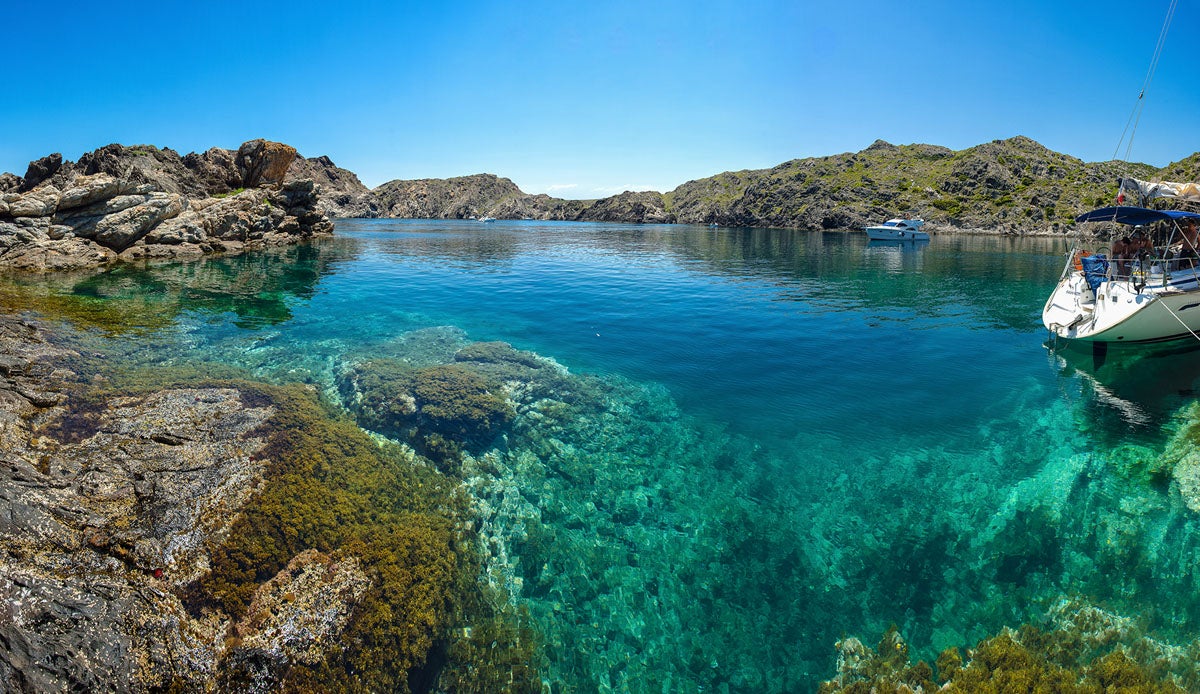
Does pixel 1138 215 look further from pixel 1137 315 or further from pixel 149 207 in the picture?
pixel 149 207

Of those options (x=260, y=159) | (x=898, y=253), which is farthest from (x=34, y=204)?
(x=898, y=253)

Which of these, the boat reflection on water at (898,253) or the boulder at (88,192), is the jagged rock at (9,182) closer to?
the boulder at (88,192)

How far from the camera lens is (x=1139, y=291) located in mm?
20172

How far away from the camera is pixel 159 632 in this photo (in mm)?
6875

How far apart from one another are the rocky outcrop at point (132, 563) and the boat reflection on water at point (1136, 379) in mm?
21908

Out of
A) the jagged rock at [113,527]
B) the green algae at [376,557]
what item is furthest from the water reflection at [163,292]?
the green algae at [376,557]

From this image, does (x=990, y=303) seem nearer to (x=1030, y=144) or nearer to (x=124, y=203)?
(x=124, y=203)

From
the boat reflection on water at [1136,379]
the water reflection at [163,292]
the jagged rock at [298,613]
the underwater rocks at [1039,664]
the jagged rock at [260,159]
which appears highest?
the jagged rock at [260,159]

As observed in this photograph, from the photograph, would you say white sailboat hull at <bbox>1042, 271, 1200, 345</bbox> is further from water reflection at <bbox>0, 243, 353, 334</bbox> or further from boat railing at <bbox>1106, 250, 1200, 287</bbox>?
water reflection at <bbox>0, 243, 353, 334</bbox>

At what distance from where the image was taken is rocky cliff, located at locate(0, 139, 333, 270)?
40250 millimetres

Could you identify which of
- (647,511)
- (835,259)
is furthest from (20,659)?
(835,259)

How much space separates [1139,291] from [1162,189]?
23.1 ft

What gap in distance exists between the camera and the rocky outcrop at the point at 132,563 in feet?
20.5

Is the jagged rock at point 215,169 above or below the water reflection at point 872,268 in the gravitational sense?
above
